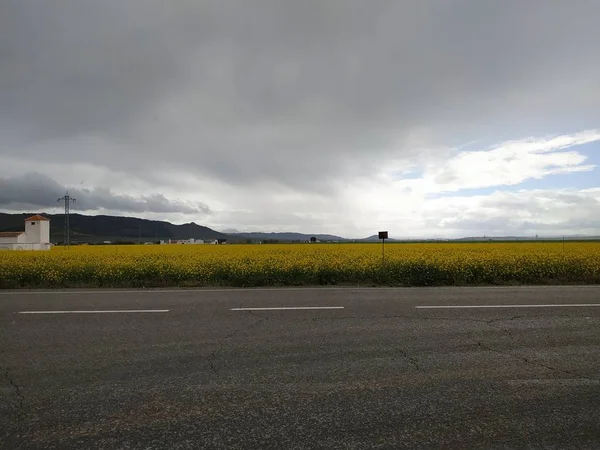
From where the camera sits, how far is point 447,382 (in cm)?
434

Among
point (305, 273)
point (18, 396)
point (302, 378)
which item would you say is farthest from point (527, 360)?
point (305, 273)

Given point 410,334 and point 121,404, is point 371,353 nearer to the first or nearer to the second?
point 410,334

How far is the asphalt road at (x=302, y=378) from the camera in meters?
3.29

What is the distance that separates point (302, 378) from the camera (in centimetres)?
447

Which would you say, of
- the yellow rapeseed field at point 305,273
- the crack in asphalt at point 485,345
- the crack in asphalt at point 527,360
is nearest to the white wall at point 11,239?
the yellow rapeseed field at point 305,273

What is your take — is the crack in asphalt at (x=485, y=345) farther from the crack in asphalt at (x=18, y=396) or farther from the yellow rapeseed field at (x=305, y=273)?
the yellow rapeseed field at (x=305, y=273)

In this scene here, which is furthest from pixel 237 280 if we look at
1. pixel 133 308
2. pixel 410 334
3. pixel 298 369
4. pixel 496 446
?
pixel 496 446

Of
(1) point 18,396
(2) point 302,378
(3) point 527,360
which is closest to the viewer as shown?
(1) point 18,396

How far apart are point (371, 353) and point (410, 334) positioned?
1261 millimetres

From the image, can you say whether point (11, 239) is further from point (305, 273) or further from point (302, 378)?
point (302, 378)

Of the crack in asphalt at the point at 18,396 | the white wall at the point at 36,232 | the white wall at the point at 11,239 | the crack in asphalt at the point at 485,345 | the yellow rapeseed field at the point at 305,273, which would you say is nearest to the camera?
the crack in asphalt at the point at 18,396

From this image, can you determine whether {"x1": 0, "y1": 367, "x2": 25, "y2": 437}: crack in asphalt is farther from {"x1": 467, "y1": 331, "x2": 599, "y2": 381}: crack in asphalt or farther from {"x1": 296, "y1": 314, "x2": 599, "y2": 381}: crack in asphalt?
{"x1": 467, "y1": 331, "x2": 599, "y2": 381}: crack in asphalt

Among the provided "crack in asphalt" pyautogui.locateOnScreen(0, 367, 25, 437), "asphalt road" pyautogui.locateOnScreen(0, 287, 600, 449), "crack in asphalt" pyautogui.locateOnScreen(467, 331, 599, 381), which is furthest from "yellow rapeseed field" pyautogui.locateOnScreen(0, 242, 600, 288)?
"crack in asphalt" pyautogui.locateOnScreen(0, 367, 25, 437)

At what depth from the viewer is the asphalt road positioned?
3.29 metres
